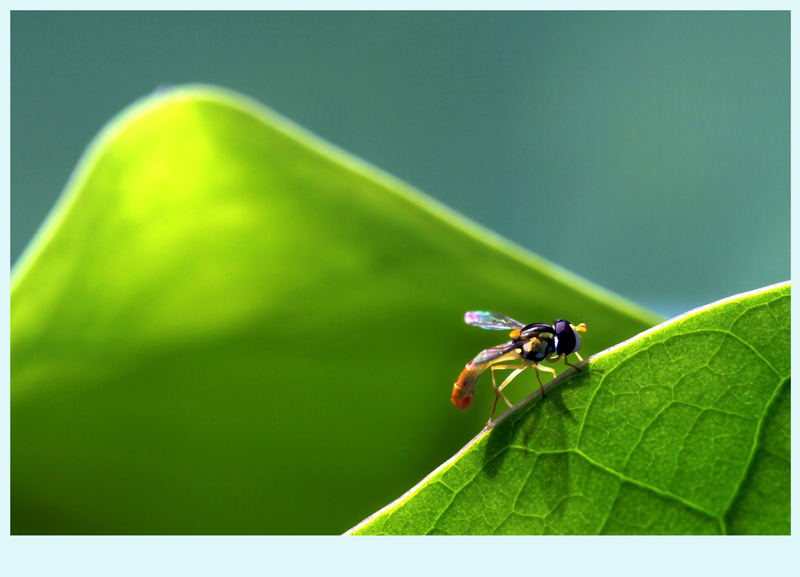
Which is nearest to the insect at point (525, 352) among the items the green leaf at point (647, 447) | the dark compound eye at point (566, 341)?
the dark compound eye at point (566, 341)

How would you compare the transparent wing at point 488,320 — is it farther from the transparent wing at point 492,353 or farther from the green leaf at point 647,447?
the green leaf at point 647,447

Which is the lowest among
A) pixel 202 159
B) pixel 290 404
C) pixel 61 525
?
pixel 61 525

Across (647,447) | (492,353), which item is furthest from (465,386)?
(647,447)

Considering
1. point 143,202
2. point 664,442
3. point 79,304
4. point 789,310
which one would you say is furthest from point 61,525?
point 789,310

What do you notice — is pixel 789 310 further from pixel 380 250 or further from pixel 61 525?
pixel 61 525

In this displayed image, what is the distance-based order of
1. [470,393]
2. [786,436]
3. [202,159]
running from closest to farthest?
[786,436] < [470,393] < [202,159]

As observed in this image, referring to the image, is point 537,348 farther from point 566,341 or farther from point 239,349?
point 239,349
